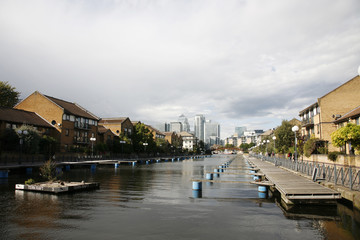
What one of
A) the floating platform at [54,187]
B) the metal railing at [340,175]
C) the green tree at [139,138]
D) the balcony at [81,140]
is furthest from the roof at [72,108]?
the metal railing at [340,175]

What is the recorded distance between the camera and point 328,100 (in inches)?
1670

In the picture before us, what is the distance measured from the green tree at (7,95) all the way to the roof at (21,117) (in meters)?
6.97

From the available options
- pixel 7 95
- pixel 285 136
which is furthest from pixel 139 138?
pixel 285 136

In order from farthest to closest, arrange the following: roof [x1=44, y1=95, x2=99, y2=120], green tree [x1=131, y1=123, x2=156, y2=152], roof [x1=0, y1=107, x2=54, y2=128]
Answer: green tree [x1=131, y1=123, x2=156, y2=152] → roof [x1=44, y1=95, x2=99, y2=120] → roof [x1=0, y1=107, x2=54, y2=128]

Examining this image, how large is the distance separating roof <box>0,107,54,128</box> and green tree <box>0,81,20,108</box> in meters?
6.97

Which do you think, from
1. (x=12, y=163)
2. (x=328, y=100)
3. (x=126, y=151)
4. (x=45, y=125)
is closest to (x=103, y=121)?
(x=126, y=151)

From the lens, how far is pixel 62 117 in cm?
5259

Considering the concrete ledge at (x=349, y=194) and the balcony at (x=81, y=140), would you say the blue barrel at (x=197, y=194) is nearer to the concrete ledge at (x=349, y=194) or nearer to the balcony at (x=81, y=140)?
the concrete ledge at (x=349, y=194)

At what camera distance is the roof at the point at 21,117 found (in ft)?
138

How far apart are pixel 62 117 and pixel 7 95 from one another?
42.4 feet

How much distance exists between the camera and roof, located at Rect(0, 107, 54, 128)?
138ft

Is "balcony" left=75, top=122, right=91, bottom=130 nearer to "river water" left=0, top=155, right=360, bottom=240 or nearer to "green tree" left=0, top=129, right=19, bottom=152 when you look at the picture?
"green tree" left=0, top=129, right=19, bottom=152

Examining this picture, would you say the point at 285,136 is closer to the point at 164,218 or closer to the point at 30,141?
the point at 30,141

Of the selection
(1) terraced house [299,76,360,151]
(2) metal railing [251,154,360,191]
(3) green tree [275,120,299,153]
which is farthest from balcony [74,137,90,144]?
(2) metal railing [251,154,360,191]
